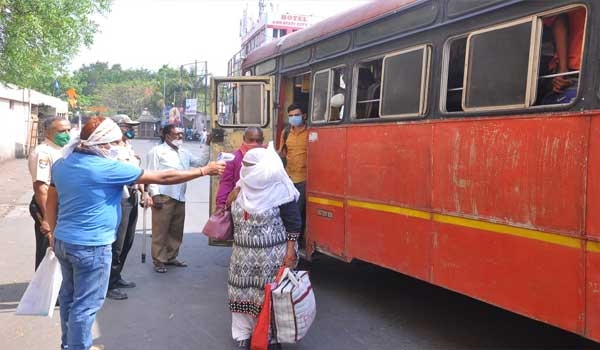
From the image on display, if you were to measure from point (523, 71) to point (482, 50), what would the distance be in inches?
15.9

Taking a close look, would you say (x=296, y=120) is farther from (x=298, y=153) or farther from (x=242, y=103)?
(x=242, y=103)

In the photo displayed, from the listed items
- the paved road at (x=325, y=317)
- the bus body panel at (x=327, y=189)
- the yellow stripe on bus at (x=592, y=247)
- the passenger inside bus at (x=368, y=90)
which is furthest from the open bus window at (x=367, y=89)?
the yellow stripe on bus at (x=592, y=247)

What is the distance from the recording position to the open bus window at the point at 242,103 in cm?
711

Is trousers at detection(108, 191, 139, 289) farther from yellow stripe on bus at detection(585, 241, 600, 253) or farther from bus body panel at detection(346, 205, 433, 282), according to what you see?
yellow stripe on bus at detection(585, 241, 600, 253)

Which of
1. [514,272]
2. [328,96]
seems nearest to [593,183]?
[514,272]

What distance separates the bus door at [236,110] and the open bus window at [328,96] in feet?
3.04

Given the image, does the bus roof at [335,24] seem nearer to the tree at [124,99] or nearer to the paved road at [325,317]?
the paved road at [325,317]

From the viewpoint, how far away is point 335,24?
19.4 ft

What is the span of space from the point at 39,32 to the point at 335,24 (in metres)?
8.46

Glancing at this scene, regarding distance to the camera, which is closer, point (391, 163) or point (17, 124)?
point (391, 163)

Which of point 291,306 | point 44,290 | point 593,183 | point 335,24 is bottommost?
point 291,306

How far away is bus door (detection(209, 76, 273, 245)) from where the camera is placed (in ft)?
23.1

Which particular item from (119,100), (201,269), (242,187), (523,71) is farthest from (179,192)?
(119,100)

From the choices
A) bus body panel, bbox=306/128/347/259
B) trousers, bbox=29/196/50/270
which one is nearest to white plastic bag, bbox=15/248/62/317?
trousers, bbox=29/196/50/270
